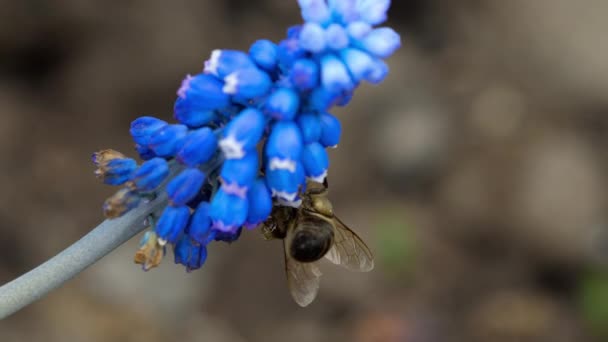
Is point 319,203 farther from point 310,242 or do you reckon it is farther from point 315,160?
point 315,160

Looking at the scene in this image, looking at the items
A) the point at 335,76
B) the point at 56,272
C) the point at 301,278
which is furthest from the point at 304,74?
the point at 301,278

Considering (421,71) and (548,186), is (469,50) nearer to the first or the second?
(421,71)

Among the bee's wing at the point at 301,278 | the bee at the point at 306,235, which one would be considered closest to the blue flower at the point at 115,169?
the bee at the point at 306,235

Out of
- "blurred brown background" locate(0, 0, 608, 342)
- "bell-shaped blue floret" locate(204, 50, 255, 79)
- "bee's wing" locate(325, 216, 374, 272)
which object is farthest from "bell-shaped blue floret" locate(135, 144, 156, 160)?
"blurred brown background" locate(0, 0, 608, 342)

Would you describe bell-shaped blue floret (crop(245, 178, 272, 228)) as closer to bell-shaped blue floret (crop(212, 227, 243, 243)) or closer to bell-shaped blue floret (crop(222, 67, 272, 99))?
bell-shaped blue floret (crop(212, 227, 243, 243))

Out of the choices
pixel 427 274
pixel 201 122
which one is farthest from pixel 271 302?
pixel 201 122
